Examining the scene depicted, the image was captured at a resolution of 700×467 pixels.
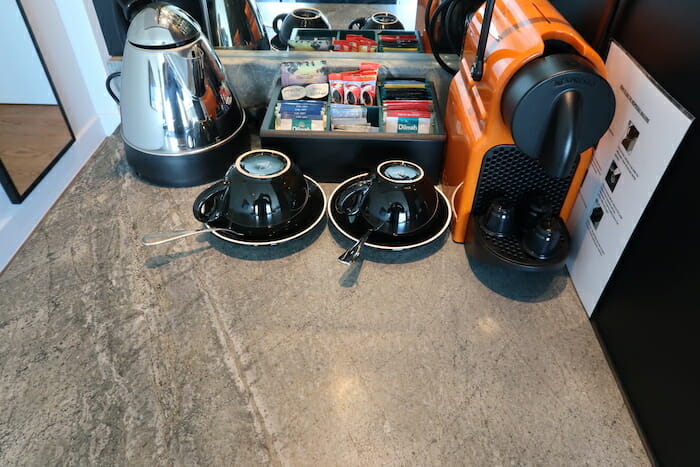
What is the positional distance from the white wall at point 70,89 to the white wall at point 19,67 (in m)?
0.02

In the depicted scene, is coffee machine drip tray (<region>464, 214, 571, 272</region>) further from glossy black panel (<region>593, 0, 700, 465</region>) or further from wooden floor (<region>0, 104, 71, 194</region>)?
wooden floor (<region>0, 104, 71, 194</region>)

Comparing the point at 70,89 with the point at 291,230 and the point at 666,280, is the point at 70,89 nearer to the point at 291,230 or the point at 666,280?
Answer: the point at 291,230

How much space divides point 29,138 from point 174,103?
304mm

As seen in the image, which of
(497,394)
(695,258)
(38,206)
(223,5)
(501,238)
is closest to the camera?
(695,258)

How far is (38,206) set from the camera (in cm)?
76

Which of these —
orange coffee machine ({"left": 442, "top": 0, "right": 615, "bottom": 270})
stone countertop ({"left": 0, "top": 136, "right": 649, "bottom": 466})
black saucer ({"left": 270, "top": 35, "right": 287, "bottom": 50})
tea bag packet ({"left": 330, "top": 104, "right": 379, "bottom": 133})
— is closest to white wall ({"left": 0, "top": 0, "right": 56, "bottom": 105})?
stone countertop ({"left": 0, "top": 136, "right": 649, "bottom": 466})

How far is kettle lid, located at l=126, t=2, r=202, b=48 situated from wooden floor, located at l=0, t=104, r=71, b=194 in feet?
0.86

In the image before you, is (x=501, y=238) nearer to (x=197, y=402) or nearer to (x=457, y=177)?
(x=457, y=177)

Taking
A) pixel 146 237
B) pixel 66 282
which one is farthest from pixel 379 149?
pixel 66 282

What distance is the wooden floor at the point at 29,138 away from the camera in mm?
758

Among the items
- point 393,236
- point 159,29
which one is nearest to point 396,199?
point 393,236

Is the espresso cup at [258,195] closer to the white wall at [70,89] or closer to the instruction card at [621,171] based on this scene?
the white wall at [70,89]

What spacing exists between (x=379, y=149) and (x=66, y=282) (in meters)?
0.49

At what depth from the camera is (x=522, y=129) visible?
52 cm
